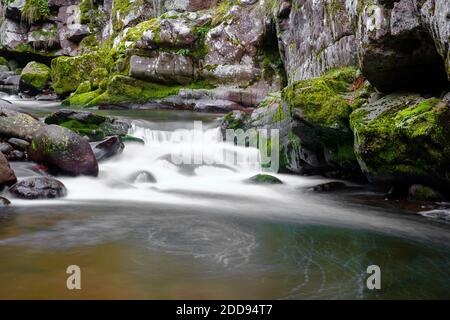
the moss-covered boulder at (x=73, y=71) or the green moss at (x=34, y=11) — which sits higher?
the green moss at (x=34, y=11)

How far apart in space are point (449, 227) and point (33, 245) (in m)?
5.21

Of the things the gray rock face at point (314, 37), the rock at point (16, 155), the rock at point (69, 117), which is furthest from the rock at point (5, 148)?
the gray rock face at point (314, 37)

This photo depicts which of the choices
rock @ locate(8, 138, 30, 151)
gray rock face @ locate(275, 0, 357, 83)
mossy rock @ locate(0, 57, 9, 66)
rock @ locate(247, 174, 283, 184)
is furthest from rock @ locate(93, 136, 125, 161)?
mossy rock @ locate(0, 57, 9, 66)

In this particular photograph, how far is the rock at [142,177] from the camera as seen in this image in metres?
8.95

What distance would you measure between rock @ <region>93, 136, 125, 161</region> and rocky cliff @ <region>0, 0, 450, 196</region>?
348 cm

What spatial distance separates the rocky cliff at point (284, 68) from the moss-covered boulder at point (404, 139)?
17 mm

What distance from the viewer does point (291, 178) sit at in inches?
384

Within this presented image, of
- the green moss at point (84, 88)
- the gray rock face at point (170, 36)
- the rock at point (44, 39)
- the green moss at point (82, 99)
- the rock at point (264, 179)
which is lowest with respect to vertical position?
the rock at point (264, 179)

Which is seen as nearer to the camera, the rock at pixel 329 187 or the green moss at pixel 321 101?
the green moss at pixel 321 101

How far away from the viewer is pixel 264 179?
368 inches

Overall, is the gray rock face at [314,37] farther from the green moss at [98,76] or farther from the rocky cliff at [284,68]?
the green moss at [98,76]

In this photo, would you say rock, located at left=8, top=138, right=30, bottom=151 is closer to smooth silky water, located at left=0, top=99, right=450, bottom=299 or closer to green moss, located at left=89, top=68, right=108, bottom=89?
smooth silky water, located at left=0, top=99, right=450, bottom=299
